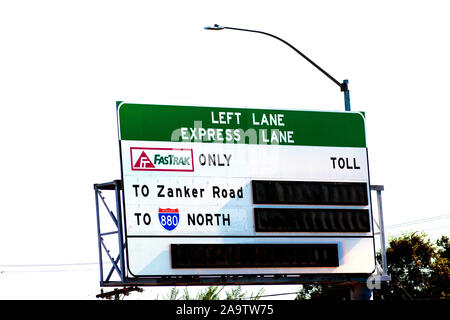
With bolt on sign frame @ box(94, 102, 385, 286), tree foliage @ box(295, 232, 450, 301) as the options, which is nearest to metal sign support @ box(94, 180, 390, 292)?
bolt on sign frame @ box(94, 102, 385, 286)

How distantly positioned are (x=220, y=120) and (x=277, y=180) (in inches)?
66.5

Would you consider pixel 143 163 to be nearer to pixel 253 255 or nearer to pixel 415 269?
pixel 253 255

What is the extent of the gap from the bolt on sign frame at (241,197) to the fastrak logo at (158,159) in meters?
0.02

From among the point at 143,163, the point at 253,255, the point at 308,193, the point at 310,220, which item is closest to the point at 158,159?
the point at 143,163

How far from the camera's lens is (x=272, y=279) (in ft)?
67.5

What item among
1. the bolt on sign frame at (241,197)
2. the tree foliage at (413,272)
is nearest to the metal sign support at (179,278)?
the bolt on sign frame at (241,197)

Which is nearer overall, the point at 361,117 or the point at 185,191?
the point at 185,191

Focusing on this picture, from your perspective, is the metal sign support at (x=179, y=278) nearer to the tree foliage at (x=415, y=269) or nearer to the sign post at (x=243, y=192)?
the sign post at (x=243, y=192)

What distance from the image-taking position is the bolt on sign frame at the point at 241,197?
64.6 feet
